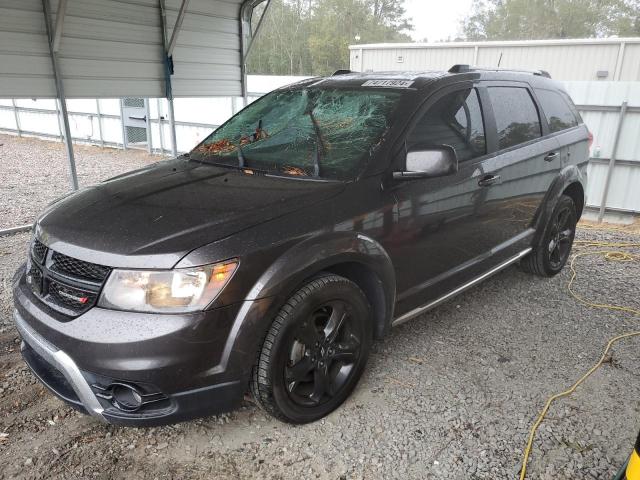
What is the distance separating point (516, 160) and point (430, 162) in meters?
1.34

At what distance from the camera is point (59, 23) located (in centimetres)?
529

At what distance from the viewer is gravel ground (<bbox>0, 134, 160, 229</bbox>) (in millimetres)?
8078

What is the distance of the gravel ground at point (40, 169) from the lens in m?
8.08

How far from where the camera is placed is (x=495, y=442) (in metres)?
2.60

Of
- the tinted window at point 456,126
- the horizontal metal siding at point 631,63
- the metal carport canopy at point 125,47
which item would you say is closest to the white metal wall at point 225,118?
the metal carport canopy at point 125,47

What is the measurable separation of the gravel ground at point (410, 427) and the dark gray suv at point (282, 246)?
236mm

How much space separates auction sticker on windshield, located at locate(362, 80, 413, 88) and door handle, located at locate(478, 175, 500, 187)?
806 millimetres

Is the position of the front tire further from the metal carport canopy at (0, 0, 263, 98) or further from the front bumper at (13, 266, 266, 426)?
the metal carport canopy at (0, 0, 263, 98)

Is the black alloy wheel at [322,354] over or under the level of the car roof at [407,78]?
under

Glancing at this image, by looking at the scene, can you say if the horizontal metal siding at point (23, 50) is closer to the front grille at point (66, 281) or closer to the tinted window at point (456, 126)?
the front grille at point (66, 281)

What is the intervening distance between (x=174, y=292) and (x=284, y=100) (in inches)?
78.8

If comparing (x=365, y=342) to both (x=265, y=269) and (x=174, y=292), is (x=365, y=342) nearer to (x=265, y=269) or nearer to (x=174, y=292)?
(x=265, y=269)

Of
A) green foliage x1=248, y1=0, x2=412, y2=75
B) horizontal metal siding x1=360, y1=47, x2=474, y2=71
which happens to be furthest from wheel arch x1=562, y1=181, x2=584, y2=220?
green foliage x1=248, y1=0, x2=412, y2=75

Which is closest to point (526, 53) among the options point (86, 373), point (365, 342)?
point (365, 342)
